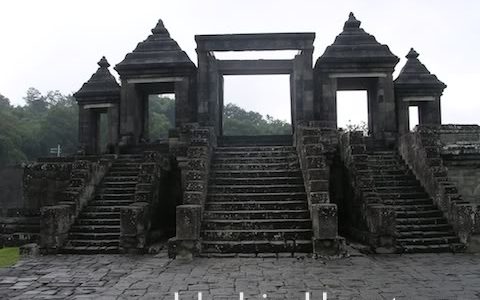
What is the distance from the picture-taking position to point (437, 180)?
406 inches

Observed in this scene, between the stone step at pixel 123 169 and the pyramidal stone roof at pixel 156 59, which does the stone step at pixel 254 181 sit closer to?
the stone step at pixel 123 169

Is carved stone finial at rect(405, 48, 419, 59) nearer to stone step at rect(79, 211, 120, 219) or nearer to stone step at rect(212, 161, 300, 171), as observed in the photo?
stone step at rect(212, 161, 300, 171)

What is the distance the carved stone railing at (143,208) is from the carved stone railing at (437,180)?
21.3 ft

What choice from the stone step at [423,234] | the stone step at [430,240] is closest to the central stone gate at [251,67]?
the stone step at [423,234]

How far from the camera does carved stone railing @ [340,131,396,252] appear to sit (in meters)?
8.74

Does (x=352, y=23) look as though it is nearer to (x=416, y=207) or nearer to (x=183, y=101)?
(x=183, y=101)

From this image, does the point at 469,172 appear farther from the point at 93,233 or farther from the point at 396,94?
the point at 93,233

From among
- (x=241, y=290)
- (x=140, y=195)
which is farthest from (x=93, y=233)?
(x=241, y=290)

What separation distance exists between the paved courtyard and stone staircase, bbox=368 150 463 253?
1.63 feet

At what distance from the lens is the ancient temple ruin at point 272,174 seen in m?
9.00

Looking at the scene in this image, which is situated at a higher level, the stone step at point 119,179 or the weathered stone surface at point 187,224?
the stone step at point 119,179

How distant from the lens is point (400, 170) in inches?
477

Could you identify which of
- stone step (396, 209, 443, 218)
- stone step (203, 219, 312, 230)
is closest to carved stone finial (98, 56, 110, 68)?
stone step (203, 219, 312, 230)

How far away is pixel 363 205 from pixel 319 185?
1099mm
